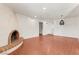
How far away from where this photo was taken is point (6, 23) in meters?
2.16

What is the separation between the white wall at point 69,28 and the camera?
8.00 feet

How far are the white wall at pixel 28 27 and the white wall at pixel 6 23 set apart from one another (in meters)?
0.15

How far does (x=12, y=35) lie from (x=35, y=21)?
60 centimetres

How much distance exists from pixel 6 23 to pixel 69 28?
147 cm

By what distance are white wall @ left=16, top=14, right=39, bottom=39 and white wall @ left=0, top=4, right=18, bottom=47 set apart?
15 centimetres

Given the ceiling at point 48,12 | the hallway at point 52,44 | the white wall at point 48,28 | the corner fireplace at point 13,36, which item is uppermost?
the ceiling at point 48,12

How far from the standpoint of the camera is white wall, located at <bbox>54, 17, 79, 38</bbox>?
244 cm

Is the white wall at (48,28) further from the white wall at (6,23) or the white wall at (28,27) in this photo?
the white wall at (6,23)

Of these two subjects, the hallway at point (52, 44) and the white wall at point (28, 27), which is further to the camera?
the hallway at point (52, 44)

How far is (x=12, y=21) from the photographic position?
87.5 inches

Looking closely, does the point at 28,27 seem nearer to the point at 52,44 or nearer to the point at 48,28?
the point at 48,28

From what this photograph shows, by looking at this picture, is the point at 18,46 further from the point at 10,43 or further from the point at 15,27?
the point at 15,27

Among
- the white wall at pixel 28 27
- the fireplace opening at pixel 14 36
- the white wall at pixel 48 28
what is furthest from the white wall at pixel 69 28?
the fireplace opening at pixel 14 36

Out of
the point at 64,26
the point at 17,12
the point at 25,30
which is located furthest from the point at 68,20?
the point at 17,12
